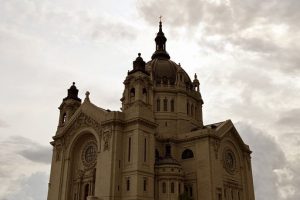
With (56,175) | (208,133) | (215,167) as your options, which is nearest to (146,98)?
(208,133)

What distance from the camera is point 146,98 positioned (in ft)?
149

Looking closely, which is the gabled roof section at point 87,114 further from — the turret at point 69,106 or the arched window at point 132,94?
the arched window at point 132,94

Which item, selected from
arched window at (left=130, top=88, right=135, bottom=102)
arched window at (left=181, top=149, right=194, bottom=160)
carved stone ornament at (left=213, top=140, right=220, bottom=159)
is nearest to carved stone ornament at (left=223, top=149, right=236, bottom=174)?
carved stone ornament at (left=213, top=140, right=220, bottom=159)

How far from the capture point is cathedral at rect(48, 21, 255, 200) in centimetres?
4103

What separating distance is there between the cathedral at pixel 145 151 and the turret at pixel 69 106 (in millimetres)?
138

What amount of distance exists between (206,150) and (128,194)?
11732 millimetres

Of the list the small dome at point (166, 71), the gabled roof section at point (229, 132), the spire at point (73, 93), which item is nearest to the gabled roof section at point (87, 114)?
the spire at point (73, 93)

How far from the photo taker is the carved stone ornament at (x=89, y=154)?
46169 millimetres

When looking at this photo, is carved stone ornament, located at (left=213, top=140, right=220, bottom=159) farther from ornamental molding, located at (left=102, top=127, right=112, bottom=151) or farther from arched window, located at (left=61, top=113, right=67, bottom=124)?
arched window, located at (left=61, top=113, right=67, bottom=124)

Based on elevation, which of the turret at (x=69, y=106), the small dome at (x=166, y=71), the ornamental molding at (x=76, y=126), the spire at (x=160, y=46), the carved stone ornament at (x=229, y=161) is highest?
the spire at (x=160, y=46)

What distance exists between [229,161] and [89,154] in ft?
59.9

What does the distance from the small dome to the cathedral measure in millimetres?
553

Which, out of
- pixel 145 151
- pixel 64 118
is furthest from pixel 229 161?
pixel 64 118

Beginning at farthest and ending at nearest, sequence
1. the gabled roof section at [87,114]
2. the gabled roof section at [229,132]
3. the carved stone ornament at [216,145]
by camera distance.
→ the gabled roof section at [229,132] < the carved stone ornament at [216,145] < the gabled roof section at [87,114]
